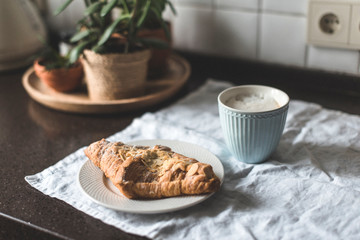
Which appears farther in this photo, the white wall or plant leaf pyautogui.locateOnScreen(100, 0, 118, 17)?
the white wall

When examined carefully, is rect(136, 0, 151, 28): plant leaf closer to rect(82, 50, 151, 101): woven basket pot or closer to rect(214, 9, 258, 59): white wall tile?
rect(82, 50, 151, 101): woven basket pot

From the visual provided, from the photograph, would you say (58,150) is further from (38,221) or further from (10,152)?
(38,221)

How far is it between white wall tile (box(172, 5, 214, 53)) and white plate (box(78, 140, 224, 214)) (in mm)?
491

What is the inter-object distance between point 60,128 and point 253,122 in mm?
427

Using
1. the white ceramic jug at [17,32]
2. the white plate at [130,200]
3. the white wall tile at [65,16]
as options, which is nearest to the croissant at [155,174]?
the white plate at [130,200]

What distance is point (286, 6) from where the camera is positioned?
993 millimetres

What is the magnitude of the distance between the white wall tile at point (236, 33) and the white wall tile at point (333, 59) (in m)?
0.15

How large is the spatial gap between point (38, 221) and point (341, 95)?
2.36ft

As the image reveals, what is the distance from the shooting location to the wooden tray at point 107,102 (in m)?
0.92

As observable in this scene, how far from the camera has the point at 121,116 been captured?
93cm

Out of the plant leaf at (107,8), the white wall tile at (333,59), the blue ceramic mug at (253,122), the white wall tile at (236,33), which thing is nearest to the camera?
the blue ceramic mug at (253,122)

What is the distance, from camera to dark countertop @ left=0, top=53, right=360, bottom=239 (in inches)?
23.6

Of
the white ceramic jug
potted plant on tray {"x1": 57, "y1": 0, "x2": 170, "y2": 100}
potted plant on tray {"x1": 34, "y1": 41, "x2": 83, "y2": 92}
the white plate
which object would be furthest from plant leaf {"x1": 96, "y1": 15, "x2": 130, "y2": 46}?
the white ceramic jug

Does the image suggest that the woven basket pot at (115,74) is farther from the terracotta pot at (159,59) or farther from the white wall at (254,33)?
the white wall at (254,33)
